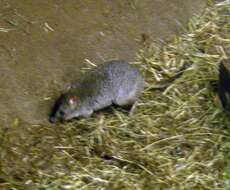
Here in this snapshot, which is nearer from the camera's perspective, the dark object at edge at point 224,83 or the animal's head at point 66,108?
the animal's head at point 66,108

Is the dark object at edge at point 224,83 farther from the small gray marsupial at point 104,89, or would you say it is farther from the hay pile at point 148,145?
the small gray marsupial at point 104,89

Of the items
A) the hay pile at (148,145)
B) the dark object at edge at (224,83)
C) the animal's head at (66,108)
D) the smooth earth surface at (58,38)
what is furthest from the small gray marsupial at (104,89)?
the dark object at edge at (224,83)

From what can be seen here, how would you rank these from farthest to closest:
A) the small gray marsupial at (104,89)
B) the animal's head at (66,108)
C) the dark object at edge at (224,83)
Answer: the dark object at edge at (224,83)
the small gray marsupial at (104,89)
the animal's head at (66,108)

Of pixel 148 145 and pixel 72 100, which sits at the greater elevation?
pixel 72 100

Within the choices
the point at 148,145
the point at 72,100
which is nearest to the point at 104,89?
the point at 72,100

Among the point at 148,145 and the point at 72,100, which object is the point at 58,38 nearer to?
the point at 72,100

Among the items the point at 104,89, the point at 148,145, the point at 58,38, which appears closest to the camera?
the point at 148,145
